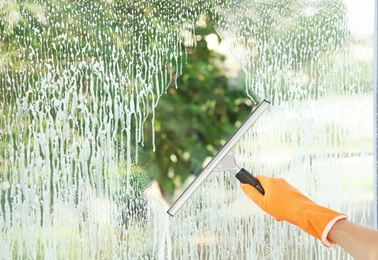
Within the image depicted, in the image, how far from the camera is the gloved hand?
1186 mm

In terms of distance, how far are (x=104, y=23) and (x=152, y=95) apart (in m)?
0.23

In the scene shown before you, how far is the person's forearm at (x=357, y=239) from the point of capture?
40.3 inches

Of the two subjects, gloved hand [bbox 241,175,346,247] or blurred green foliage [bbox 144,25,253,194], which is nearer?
gloved hand [bbox 241,175,346,247]

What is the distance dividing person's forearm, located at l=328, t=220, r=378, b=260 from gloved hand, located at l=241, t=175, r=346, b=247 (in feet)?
0.16

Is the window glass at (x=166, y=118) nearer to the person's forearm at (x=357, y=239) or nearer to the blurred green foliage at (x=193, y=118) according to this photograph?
the blurred green foliage at (x=193, y=118)

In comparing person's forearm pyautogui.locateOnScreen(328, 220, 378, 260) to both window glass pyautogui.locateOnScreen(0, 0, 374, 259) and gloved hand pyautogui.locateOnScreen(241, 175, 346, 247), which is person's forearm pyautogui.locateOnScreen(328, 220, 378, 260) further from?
window glass pyautogui.locateOnScreen(0, 0, 374, 259)

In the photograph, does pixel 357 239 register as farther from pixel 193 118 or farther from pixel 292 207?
pixel 193 118

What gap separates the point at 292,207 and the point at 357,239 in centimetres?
26

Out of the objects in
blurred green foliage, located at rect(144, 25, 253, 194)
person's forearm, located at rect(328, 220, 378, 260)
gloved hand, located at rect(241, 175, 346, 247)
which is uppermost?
blurred green foliage, located at rect(144, 25, 253, 194)

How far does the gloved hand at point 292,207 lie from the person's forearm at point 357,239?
5 cm

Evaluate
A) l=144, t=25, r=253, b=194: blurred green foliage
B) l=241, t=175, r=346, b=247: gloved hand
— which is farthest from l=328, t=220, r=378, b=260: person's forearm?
l=144, t=25, r=253, b=194: blurred green foliage

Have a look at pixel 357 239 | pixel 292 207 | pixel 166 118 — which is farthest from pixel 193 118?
pixel 357 239

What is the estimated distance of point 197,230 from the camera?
5.69 ft

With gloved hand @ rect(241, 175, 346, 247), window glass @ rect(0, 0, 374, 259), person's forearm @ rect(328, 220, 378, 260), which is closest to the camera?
person's forearm @ rect(328, 220, 378, 260)
